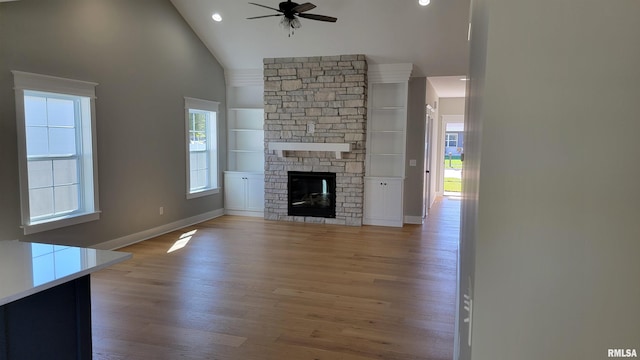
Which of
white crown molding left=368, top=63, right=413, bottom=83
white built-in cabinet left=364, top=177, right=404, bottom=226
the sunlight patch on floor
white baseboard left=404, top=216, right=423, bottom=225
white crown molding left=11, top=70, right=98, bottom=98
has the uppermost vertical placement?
white crown molding left=368, top=63, right=413, bottom=83

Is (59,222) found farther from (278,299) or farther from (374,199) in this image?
(374,199)

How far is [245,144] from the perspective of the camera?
854cm

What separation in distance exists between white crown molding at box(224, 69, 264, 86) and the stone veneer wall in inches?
12.7

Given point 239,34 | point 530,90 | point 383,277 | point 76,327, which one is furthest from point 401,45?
point 530,90

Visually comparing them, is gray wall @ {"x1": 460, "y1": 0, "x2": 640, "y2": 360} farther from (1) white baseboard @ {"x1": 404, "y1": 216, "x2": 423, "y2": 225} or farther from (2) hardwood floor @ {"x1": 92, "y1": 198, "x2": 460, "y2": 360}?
(1) white baseboard @ {"x1": 404, "y1": 216, "x2": 423, "y2": 225}

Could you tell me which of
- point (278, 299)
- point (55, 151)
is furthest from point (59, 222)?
point (278, 299)

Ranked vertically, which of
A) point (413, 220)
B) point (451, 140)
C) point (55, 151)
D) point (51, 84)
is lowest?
point (413, 220)

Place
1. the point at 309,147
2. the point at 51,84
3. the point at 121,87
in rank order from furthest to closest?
the point at 309,147, the point at 121,87, the point at 51,84

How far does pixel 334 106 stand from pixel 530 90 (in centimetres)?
680

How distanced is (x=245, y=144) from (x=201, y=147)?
108 cm

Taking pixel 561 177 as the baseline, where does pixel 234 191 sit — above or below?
below

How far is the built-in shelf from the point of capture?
720 centimetres

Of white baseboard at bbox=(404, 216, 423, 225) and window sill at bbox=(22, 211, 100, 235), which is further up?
window sill at bbox=(22, 211, 100, 235)

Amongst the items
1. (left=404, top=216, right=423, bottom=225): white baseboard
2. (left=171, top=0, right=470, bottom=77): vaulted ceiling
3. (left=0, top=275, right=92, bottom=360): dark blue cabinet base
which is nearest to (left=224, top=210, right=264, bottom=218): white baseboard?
(left=404, top=216, right=423, bottom=225): white baseboard
